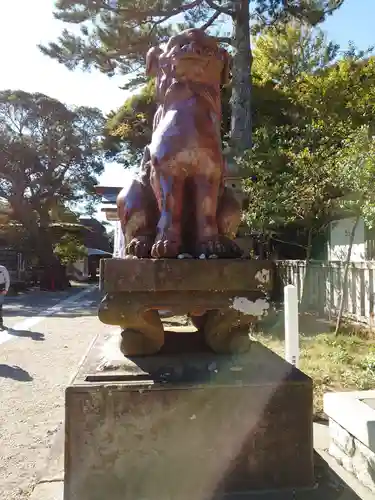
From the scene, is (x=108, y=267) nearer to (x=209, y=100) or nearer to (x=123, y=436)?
(x=123, y=436)

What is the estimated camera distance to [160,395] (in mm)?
1889

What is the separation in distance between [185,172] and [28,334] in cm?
762

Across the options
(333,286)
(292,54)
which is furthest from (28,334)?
(292,54)

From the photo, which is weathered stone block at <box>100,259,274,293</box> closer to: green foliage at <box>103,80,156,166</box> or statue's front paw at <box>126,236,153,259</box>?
statue's front paw at <box>126,236,153,259</box>

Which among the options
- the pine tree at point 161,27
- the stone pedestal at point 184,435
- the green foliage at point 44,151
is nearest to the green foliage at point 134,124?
the pine tree at point 161,27

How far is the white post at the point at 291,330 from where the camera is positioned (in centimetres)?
427

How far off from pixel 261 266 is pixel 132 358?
739 mm

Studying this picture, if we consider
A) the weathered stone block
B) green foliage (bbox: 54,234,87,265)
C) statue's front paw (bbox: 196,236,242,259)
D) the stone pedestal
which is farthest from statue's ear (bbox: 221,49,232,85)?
green foliage (bbox: 54,234,87,265)

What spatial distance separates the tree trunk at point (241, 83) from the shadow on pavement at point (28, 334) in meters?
4.94

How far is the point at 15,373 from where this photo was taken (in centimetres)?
581

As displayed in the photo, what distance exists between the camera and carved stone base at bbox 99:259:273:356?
6.57ft

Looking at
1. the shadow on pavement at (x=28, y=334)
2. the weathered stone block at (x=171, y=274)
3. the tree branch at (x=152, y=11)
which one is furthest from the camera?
the tree branch at (x=152, y=11)

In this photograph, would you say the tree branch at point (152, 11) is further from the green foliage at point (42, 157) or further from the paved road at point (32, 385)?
the green foliage at point (42, 157)

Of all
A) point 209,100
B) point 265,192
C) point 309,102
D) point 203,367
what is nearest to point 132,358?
point 203,367
